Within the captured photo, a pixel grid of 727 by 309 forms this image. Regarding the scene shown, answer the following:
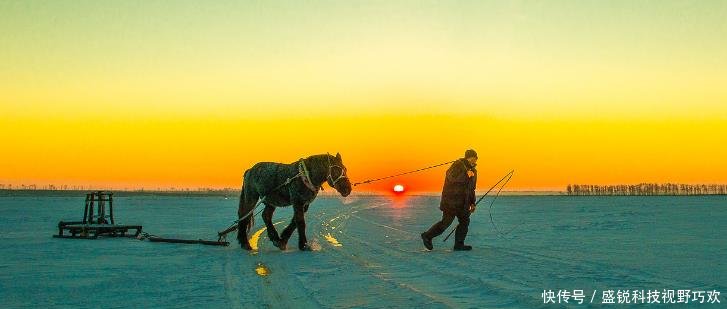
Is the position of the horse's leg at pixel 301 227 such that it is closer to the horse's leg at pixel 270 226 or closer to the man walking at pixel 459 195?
the horse's leg at pixel 270 226

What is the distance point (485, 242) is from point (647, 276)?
6371mm

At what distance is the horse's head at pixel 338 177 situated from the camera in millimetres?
12977

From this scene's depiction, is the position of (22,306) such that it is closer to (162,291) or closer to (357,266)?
(162,291)

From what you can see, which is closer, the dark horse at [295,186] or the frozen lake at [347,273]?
the frozen lake at [347,273]

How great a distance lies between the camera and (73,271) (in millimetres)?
9719

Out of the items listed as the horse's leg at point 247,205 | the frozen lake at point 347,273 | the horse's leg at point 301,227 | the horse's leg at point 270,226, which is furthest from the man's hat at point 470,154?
the horse's leg at point 247,205

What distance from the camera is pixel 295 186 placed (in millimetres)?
13094

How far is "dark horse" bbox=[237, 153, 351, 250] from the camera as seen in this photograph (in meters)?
13.0

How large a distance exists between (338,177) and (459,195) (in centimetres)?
246

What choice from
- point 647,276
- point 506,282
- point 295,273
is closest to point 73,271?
point 295,273

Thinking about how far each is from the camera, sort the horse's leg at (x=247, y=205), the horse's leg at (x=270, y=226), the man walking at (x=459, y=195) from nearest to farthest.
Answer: the man walking at (x=459, y=195), the horse's leg at (x=270, y=226), the horse's leg at (x=247, y=205)

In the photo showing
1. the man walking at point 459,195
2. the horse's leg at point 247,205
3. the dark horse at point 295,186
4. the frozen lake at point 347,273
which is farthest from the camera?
the horse's leg at point 247,205

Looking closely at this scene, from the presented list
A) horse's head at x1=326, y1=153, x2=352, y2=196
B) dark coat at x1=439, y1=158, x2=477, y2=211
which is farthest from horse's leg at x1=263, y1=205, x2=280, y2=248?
dark coat at x1=439, y1=158, x2=477, y2=211

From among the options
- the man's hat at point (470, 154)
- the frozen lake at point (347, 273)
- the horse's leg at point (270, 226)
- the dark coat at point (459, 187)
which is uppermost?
the man's hat at point (470, 154)
